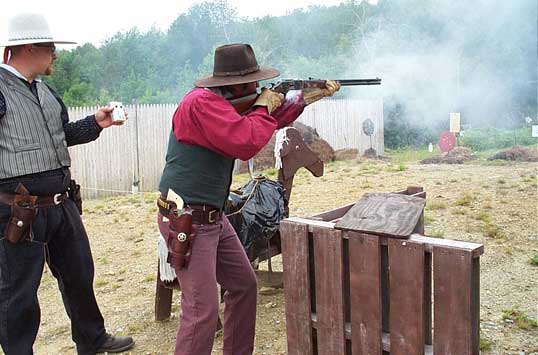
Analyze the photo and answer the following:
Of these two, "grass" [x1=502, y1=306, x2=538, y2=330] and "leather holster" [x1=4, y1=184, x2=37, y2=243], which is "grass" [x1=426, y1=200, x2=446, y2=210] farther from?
"leather holster" [x1=4, y1=184, x2=37, y2=243]

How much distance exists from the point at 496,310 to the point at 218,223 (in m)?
2.01

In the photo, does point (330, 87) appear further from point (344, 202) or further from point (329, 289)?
point (344, 202)

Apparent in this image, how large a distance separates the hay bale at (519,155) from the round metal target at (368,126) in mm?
4625

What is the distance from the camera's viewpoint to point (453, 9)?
19.4 meters

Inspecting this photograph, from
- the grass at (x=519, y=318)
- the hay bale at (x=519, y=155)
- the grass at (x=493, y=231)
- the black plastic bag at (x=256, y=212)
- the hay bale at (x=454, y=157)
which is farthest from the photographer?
the hay bale at (x=454, y=157)

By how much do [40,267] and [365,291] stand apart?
5.67 feet

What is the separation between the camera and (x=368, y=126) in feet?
50.6

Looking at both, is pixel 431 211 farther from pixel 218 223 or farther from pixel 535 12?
pixel 535 12

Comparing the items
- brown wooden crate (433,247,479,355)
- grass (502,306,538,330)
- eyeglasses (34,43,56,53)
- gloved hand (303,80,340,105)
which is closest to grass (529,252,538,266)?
grass (502,306,538,330)

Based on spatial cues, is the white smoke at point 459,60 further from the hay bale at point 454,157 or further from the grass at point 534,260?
the grass at point 534,260

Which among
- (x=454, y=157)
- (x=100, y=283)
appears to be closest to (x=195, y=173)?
(x=100, y=283)

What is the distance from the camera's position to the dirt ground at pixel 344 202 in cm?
362

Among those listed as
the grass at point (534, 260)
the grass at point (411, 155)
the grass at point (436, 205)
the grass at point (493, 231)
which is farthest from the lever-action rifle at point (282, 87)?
the grass at point (411, 155)

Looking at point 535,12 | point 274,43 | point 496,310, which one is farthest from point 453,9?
point 496,310
